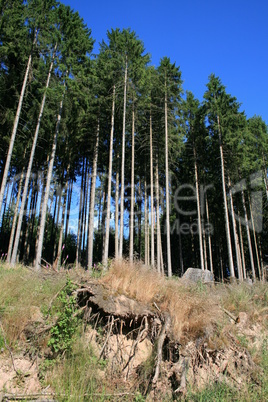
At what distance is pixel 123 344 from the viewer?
391cm

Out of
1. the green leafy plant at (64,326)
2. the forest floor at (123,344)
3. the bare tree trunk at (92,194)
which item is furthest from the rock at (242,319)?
the bare tree trunk at (92,194)

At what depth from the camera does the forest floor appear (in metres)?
3.32

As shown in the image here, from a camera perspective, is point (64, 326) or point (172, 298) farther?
point (172, 298)

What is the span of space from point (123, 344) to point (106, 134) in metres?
16.0

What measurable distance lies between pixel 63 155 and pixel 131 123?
549 cm

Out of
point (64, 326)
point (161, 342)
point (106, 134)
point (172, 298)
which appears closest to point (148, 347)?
point (161, 342)

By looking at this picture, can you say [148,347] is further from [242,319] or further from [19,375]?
[242,319]

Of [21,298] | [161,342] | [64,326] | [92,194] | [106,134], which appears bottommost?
[161,342]

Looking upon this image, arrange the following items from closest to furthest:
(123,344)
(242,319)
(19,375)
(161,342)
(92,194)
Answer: (19,375) → (161,342) → (123,344) → (242,319) → (92,194)

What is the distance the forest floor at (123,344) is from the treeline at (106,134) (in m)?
3.92

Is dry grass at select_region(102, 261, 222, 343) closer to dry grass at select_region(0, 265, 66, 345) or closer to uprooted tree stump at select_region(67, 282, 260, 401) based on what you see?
uprooted tree stump at select_region(67, 282, 260, 401)

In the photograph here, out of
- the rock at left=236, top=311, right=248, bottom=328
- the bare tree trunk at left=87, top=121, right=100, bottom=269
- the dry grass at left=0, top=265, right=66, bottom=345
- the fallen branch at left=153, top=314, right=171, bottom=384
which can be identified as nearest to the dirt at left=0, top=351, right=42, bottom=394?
the dry grass at left=0, top=265, right=66, bottom=345

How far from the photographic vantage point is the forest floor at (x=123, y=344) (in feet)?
10.9

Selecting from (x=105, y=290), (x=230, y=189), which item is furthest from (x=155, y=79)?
(x=105, y=290)
